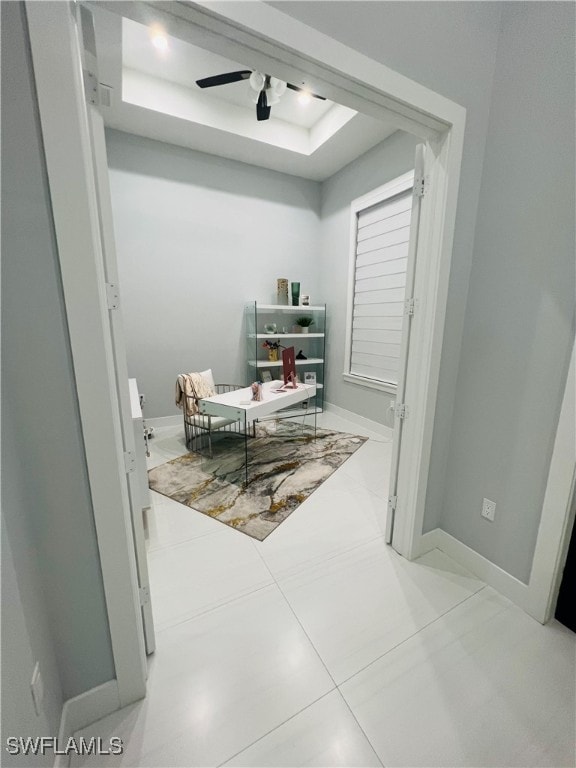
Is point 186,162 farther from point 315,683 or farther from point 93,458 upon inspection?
point 315,683

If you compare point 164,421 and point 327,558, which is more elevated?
point 164,421

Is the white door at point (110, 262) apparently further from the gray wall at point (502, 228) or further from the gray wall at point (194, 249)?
the gray wall at point (194, 249)

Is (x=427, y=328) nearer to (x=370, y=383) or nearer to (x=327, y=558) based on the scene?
(x=327, y=558)

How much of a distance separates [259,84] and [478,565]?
353cm

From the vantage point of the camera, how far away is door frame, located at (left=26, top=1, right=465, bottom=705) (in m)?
0.75

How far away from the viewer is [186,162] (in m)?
3.53

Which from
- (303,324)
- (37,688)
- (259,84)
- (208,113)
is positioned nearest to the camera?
(37,688)

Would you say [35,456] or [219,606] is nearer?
[35,456]

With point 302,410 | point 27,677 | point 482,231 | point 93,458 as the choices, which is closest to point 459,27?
point 482,231

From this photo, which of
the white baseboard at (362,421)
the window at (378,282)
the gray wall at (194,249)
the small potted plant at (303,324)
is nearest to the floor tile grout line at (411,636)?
the white baseboard at (362,421)

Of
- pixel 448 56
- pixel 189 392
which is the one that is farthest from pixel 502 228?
pixel 189 392

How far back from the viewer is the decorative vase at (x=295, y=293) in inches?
167

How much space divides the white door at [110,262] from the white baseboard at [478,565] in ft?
5.25

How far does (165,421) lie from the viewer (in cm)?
393
